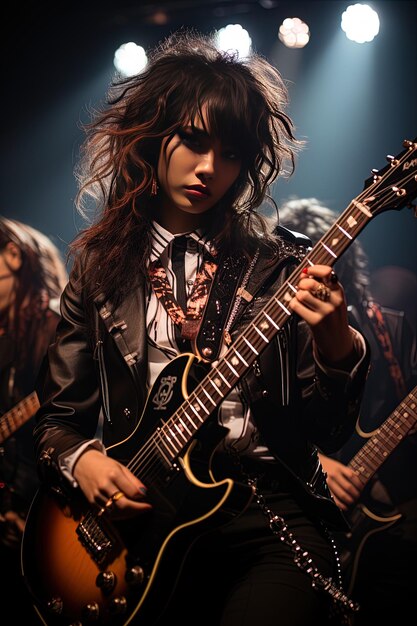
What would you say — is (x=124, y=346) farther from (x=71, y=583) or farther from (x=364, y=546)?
(x=364, y=546)

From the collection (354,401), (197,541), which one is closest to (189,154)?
(354,401)

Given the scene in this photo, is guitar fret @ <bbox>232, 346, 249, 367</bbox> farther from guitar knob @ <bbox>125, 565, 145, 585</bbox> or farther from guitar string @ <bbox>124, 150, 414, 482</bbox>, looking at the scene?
guitar knob @ <bbox>125, 565, 145, 585</bbox>

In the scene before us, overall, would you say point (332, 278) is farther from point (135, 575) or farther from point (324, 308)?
point (135, 575)

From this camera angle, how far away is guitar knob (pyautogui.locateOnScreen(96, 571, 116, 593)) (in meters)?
1.74

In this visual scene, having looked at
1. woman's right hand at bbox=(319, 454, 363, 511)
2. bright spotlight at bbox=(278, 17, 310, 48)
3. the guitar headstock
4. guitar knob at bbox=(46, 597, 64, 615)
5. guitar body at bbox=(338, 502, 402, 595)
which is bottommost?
guitar knob at bbox=(46, 597, 64, 615)

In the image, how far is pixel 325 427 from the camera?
5.98ft

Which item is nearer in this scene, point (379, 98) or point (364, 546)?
point (364, 546)

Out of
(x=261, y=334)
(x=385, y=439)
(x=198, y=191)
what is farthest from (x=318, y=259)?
(x=385, y=439)

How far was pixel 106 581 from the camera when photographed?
1.74 metres

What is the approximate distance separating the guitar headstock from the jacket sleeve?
1022 millimetres

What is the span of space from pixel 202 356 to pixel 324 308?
0.52m

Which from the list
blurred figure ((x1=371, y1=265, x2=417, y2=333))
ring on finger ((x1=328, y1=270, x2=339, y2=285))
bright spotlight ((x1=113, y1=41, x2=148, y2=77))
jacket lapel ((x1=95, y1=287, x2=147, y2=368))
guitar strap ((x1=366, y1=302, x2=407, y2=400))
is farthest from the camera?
bright spotlight ((x1=113, y1=41, x2=148, y2=77))

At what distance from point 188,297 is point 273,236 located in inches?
13.6

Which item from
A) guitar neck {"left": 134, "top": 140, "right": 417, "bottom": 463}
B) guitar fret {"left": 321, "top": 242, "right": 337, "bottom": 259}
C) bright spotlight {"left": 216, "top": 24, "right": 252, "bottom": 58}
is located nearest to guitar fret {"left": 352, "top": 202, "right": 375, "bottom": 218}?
guitar neck {"left": 134, "top": 140, "right": 417, "bottom": 463}
